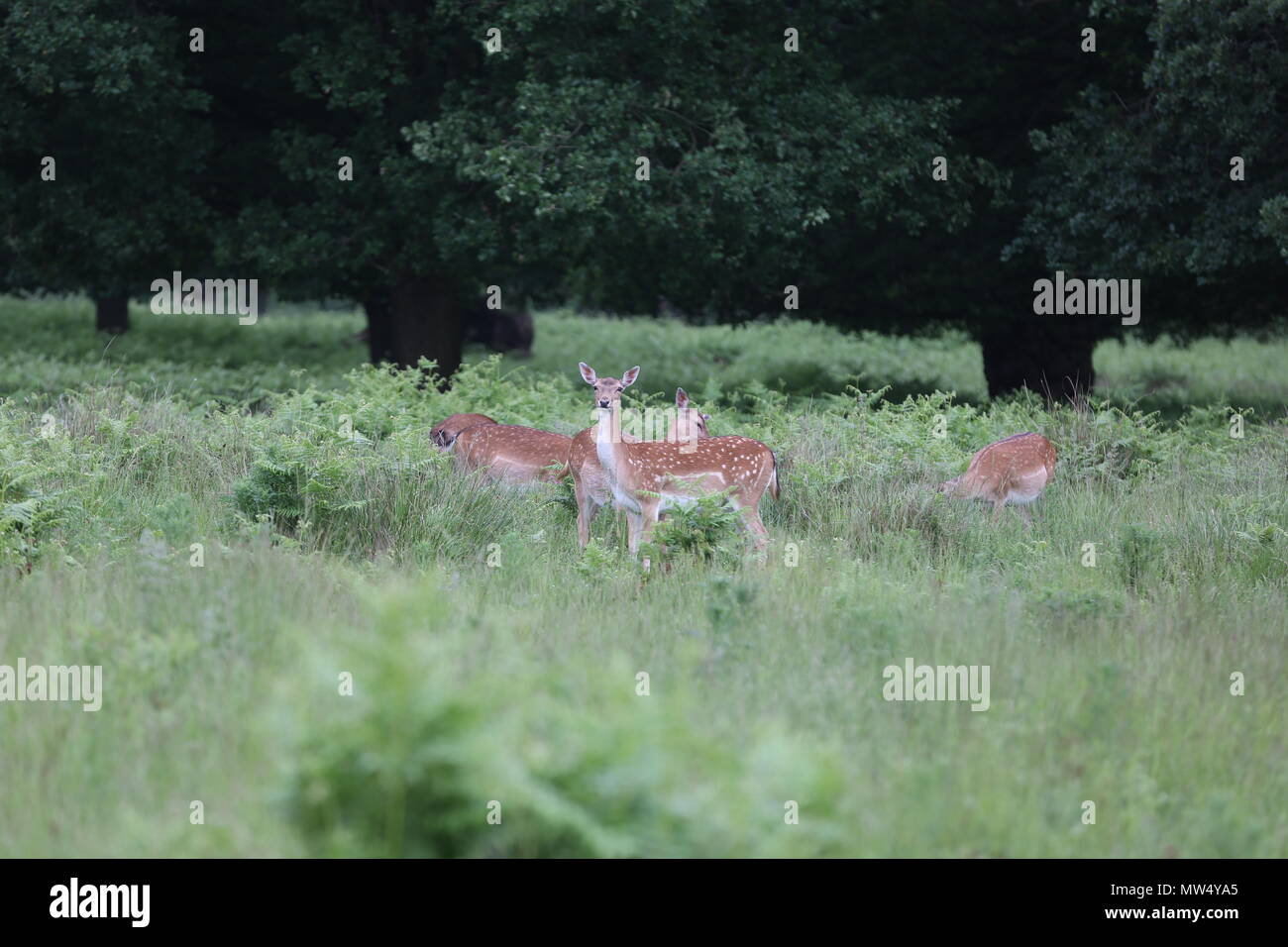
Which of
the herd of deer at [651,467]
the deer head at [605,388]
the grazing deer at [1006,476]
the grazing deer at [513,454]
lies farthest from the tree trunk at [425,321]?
the grazing deer at [1006,476]

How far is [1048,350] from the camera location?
19.1m

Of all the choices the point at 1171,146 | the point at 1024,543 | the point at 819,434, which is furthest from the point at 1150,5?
the point at 1024,543

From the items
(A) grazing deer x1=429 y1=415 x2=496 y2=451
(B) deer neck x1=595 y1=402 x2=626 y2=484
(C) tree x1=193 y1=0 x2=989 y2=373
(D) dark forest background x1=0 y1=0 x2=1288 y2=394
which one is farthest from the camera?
(C) tree x1=193 y1=0 x2=989 y2=373

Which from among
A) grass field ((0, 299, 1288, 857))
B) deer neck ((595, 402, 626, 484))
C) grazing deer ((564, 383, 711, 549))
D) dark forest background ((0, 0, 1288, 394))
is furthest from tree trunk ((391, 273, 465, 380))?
deer neck ((595, 402, 626, 484))

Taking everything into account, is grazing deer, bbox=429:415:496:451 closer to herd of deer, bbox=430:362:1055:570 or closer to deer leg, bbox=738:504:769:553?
herd of deer, bbox=430:362:1055:570

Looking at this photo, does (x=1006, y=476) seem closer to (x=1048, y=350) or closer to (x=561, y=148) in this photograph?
(x=561, y=148)

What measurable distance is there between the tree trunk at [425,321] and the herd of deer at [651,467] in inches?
322

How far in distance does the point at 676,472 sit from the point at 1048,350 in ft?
35.8

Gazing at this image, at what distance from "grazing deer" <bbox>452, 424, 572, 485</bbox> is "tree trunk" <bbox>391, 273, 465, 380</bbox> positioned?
26.4 ft

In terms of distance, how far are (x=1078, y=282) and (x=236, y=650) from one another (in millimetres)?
12996

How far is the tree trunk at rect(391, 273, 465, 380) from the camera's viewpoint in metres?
18.9

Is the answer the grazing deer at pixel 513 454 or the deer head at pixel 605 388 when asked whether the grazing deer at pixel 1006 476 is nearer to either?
the deer head at pixel 605 388

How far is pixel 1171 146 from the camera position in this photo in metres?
15.8
